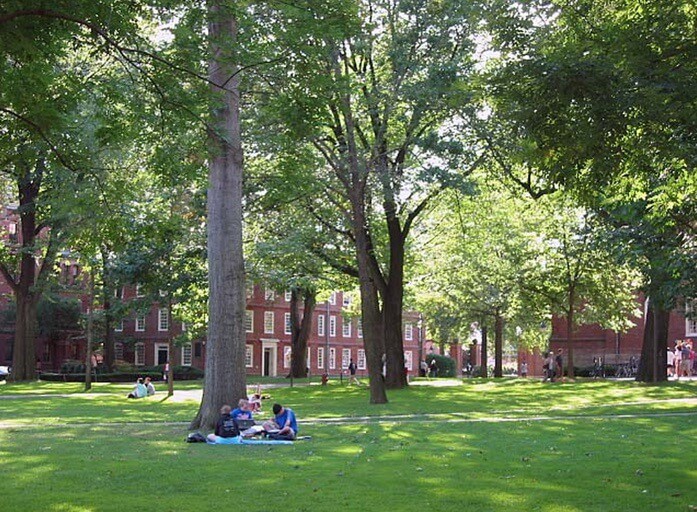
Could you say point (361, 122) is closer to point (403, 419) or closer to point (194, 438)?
point (403, 419)

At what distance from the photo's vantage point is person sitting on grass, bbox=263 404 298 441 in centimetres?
1669

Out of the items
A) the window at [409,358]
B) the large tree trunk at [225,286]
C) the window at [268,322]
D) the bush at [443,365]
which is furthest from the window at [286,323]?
the large tree trunk at [225,286]

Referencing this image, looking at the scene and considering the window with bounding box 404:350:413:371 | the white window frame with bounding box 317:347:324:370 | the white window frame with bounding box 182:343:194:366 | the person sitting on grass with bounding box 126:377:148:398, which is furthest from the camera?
the window with bounding box 404:350:413:371

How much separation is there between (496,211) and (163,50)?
31.9m

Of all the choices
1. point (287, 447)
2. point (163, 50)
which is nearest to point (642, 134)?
point (163, 50)

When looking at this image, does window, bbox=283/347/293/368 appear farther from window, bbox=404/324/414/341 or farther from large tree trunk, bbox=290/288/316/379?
large tree trunk, bbox=290/288/316/379

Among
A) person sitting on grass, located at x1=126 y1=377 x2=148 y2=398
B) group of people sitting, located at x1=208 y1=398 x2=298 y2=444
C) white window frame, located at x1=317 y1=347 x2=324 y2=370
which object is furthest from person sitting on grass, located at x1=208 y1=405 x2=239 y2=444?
white window frame, located at x1=317 y1=347 x2=324 y2=370

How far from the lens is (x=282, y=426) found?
55.8ft

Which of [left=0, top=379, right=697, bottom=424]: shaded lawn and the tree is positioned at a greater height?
the tree

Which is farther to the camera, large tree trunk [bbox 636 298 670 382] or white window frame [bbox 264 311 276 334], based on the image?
white window frame [bbox 264 311 276 334]

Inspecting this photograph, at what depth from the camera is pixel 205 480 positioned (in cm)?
1159

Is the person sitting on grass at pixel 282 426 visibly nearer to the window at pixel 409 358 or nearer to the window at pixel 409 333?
the window at pixel 409 333

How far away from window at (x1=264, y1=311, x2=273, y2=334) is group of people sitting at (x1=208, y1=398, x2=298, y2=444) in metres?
68.0

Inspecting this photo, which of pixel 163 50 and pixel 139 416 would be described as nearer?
pixel 163 50
